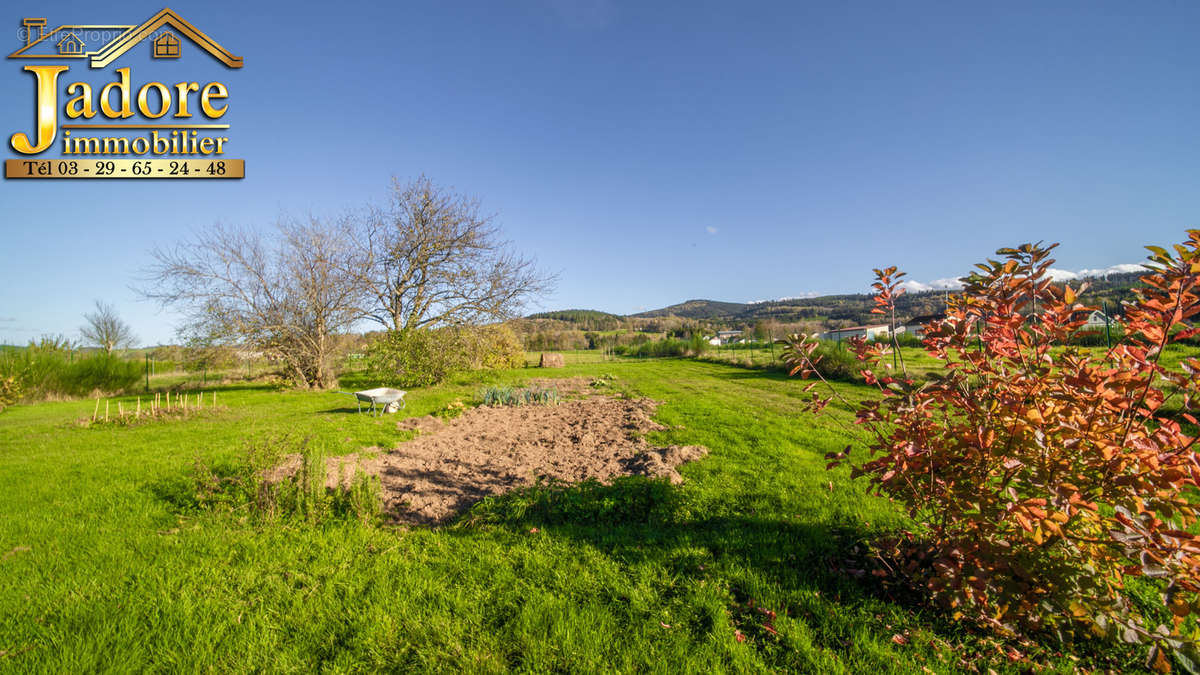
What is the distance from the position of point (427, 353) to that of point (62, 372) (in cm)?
1353

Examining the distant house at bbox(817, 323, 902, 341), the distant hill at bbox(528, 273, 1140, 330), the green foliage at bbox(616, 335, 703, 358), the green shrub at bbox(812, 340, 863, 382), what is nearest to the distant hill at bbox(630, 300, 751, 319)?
the distant hill at bbox(528, 273, 1140, 330)

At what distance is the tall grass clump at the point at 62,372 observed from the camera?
14.0 meters

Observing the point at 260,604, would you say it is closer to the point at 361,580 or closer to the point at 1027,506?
the point at 361,580

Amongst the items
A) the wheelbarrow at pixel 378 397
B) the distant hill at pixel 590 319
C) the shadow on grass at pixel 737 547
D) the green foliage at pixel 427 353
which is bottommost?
the shadow on grass at pixel 737 547

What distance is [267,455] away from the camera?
14.6 ft

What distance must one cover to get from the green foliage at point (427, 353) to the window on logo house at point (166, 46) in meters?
9.06

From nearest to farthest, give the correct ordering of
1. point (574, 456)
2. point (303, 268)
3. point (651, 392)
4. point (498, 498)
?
point (498, 498), point (574, 456), point (651, 392), point (303, 268)

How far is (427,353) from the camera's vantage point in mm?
15367

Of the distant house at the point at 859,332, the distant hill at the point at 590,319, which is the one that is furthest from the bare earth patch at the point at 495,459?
the distant hill at the point at 590,319

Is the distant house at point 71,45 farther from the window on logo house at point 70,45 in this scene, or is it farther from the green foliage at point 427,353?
the green foliage at point 427,353

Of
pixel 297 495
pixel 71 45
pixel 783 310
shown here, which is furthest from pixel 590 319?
pixel 297 495

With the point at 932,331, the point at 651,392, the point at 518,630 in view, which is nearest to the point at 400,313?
the point at 651,392

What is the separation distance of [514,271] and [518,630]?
14.7 meters

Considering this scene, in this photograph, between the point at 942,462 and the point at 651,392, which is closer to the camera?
the point at 942,462
